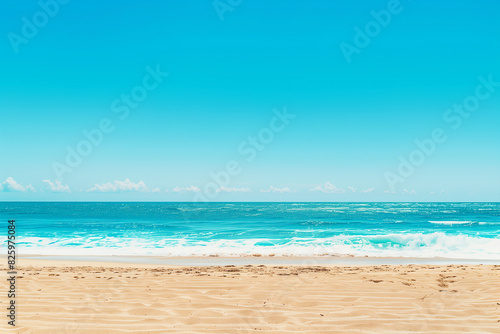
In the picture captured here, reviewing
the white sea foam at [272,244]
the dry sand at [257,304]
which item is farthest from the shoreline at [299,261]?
the dry sand at [257,304]

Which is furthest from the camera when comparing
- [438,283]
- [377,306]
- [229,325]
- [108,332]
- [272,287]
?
[438,283]

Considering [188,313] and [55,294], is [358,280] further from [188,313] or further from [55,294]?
[55,294]

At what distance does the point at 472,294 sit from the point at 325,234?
2057 cm

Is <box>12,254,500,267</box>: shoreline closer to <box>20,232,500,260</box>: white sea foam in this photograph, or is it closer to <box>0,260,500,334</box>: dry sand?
<box>20,232,500,260</box>: white sea foam

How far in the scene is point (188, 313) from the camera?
570 centimetres

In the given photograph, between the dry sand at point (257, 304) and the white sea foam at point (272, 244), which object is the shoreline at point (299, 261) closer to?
the white sea foam at point (272, 244)

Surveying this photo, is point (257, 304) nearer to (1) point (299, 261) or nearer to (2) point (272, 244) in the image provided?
(1) point (299, 261)

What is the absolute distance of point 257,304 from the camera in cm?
624

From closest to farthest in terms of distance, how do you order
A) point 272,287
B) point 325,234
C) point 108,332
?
1. point 108,332
2. point 272,287
3. point 325,234

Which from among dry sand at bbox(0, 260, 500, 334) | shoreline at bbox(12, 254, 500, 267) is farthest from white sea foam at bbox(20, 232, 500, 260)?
dry sand at bbox(0, 260, 500, 334)

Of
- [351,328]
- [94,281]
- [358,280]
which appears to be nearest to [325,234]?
[358,280]

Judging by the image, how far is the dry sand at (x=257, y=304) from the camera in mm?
5098

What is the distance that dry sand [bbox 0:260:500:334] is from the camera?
16.7 ft

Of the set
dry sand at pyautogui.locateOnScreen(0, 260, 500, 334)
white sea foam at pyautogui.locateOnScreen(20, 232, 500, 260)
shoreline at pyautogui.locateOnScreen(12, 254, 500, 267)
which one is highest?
dry sand at pyautogui.locateOnScreen(0, 260, 500, 334)
